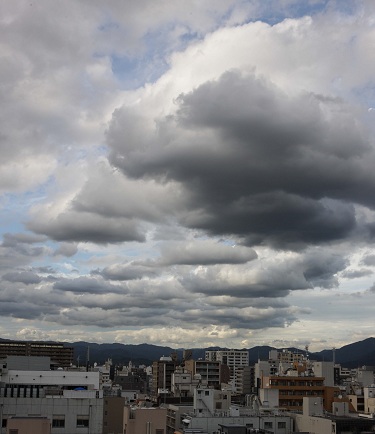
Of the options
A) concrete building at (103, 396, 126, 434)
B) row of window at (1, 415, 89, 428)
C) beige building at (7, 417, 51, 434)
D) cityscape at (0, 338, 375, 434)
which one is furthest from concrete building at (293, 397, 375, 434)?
beige building at (7, 417, 51, 434)

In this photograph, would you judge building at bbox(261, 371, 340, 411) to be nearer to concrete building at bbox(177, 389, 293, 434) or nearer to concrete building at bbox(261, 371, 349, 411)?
concrete building at bbox(261, 371, 349, 411)

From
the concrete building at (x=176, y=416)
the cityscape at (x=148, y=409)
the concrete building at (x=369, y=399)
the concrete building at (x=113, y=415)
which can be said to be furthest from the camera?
the concrete building at (x=369, y=399)

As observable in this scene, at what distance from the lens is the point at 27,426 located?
6994cm

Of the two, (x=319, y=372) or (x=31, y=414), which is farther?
(x=319, y=372)

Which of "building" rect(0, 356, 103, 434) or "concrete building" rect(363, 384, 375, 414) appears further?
"concrete building" rect(363, 384, 375, 414)

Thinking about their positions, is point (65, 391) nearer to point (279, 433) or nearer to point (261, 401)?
point (279, 433)

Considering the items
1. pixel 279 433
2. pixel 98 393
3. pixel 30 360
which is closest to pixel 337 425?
pixel 279 433

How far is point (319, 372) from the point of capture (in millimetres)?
156375

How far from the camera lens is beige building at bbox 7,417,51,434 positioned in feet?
229

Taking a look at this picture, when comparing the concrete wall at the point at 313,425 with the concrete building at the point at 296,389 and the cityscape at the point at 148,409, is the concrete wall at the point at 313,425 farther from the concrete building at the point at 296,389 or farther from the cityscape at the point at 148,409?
the concrete building at the point at 296,389

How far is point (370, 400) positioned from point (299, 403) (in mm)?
16446

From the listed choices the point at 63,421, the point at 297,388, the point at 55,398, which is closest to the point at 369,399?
the point at 297,388

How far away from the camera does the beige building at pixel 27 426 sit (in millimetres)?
69688

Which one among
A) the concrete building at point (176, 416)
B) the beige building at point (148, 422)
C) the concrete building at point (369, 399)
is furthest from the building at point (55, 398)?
the concrete building at point (369, 399)
